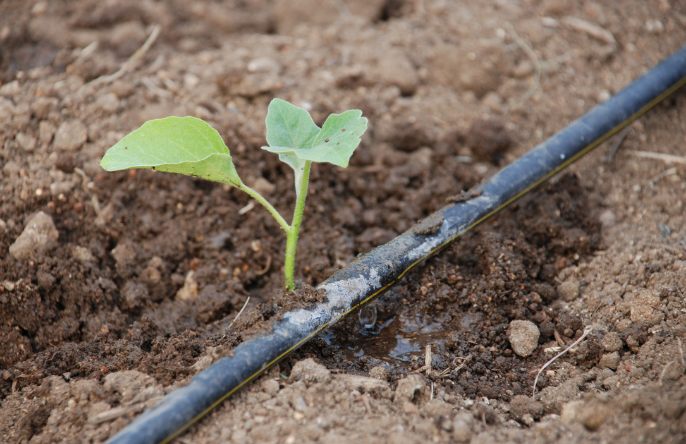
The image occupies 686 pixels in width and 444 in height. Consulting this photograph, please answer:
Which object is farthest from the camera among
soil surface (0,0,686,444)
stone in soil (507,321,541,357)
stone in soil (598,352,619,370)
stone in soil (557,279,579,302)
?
stone in soil (557,279,579,302)

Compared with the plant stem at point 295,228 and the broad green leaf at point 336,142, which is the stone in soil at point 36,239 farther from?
the broad green leaf at point 336,142

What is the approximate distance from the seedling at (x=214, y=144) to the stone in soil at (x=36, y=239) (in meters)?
0.64

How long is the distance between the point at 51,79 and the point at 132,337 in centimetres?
149

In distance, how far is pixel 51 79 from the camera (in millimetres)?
2311

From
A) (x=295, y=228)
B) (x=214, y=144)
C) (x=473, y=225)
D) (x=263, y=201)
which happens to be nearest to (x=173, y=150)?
(x=214, y=144)

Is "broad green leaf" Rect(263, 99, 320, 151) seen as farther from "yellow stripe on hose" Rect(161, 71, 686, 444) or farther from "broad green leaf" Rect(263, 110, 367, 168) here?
"yellow stripe on hose" Rect(161, 71, 686, 444)

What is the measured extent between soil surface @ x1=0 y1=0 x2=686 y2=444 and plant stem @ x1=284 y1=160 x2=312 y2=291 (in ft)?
0.38

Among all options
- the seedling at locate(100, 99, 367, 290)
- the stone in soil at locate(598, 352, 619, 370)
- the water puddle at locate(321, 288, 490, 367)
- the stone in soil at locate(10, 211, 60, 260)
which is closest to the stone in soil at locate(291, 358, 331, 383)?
the water puddle at locate(321, 288, 490, 367)

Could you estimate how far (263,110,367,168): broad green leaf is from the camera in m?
1.33

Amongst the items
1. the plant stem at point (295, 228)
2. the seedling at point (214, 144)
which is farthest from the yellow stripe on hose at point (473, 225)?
the seedling at point (214, 144)

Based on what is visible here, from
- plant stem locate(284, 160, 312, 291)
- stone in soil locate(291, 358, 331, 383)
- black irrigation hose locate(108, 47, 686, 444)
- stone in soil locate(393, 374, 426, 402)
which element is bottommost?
stone in soil locate(393, 374, 426, 402)

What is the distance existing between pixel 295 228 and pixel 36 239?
1038mm

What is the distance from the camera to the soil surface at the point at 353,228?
4.51 ft

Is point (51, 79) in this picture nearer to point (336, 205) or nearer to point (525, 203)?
point (336, 205)
